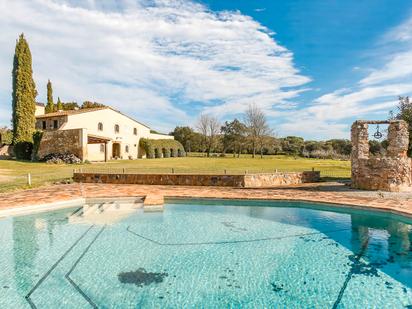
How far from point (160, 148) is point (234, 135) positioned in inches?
637

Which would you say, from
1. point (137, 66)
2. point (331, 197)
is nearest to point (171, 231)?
point (331, 197)

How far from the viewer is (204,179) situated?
17.1 m

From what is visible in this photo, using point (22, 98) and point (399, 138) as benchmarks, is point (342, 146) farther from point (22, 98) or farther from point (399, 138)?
point (22, 98)

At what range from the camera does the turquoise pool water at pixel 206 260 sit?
5289 mm

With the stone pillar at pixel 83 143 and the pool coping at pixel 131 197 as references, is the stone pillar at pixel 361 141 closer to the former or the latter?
the pool coping at pixel 131 197

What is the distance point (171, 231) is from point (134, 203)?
171 inches

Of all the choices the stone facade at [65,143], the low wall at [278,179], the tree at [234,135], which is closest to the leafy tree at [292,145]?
the tree at [234,135]

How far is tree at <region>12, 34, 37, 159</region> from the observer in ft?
111

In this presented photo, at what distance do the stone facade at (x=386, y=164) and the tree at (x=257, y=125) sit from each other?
3646cm

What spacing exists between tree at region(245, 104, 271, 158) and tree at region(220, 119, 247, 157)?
3.32 m

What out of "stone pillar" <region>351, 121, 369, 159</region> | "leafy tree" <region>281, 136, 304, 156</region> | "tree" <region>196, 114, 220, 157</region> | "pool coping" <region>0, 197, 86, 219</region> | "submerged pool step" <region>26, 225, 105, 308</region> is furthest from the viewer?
"tree" <region>196, 114, 220, 157</region>

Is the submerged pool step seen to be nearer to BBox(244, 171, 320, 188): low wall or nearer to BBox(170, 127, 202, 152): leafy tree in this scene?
BBox(244, 171, 320, 188): low wall

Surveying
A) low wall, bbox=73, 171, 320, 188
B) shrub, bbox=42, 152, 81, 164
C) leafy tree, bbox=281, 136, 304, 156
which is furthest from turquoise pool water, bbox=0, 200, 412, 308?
leafy tree, bbox=281, 136, 304, 156

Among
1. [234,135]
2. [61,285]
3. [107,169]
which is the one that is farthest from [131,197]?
[234,135]
